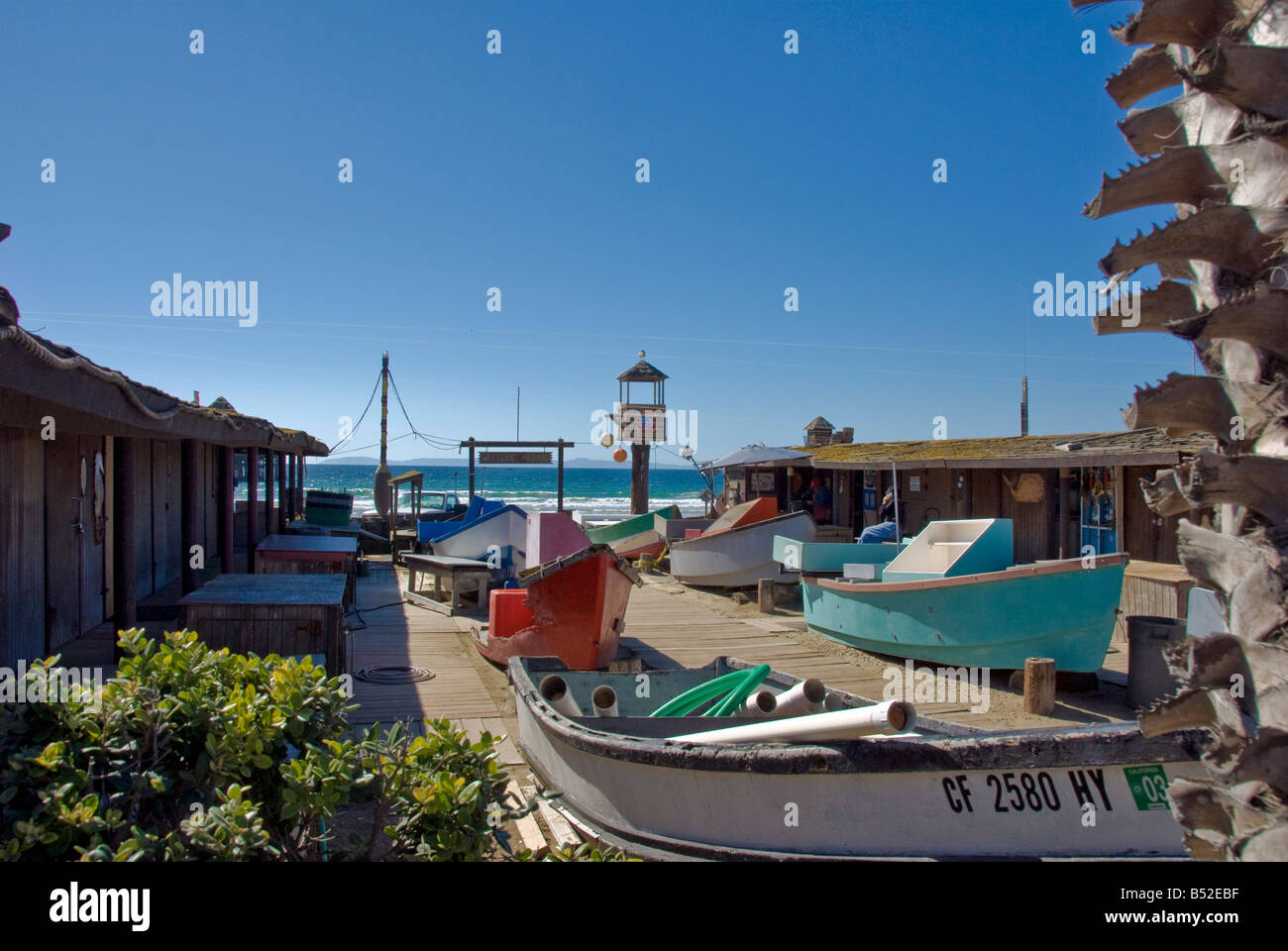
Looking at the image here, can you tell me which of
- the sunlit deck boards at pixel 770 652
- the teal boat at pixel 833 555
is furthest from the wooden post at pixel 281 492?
the teal boat at pixel 833 555

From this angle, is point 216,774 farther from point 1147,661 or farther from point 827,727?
point 1147,661

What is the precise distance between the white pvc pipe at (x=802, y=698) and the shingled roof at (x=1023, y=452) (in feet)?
18.0

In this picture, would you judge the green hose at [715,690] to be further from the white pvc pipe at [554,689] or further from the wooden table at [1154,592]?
the wooden table at [1154,592]

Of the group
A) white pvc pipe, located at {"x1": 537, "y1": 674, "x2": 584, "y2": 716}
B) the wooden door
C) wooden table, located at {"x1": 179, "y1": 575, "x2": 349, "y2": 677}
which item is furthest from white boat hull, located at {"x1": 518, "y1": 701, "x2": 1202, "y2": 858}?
the wooden door

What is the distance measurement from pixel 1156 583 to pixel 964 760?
8.88 metres

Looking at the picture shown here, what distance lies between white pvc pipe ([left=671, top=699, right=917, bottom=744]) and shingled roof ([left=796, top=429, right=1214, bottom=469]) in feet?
20.1

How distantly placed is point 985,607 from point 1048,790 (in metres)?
5.67

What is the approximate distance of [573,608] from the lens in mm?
9156

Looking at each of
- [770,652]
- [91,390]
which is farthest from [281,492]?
[91,390]

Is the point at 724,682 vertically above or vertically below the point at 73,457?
below

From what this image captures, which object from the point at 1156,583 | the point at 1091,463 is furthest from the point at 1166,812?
the point at 1091,463

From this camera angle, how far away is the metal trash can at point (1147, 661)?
8.09 meters
